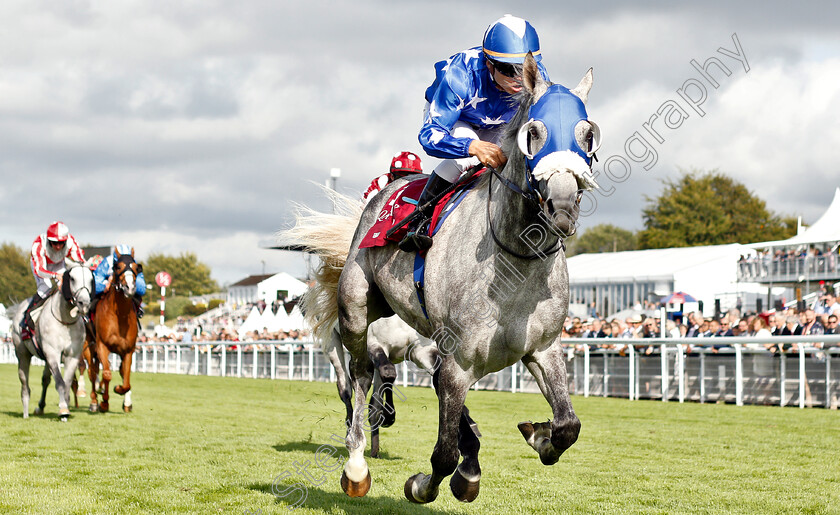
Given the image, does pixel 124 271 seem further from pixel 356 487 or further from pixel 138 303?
pixel 356 487

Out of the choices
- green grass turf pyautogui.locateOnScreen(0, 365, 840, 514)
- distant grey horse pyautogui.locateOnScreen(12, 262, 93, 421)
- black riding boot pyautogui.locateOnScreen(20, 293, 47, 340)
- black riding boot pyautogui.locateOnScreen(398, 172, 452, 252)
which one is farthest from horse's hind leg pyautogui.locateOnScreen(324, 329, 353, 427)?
black riding boot pyautogui.locateOnScreen(20, 293, 47, 340)

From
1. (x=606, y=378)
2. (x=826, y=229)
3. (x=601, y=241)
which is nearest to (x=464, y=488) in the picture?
(x=606, y=378)

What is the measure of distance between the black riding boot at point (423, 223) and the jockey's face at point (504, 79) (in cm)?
59

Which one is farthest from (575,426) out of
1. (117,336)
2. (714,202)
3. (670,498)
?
(714,202)

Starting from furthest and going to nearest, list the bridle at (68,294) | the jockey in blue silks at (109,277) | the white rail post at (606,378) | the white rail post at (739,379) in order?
1. the white rail post at (606,378)
2. the white rail post at (739,379)
3. the jockey in blue silks at (109,277)
4. the bridle at (68,294)

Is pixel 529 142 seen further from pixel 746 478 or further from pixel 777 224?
pixel 777 224

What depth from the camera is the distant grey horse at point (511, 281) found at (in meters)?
3.30

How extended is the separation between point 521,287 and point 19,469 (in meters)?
4.55

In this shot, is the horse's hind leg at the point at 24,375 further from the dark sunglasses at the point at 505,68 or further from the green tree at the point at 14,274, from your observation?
the green tree at the point at 14,274

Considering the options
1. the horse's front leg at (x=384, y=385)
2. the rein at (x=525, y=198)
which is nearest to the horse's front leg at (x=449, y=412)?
the rein at (x=525, y=198)

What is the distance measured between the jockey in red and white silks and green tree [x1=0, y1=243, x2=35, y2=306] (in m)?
Result: 71.9

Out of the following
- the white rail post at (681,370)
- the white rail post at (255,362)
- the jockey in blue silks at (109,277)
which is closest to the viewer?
the jockey in blue silks at (109,277)

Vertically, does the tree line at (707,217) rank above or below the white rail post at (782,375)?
above

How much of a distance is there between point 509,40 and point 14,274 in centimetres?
8593
